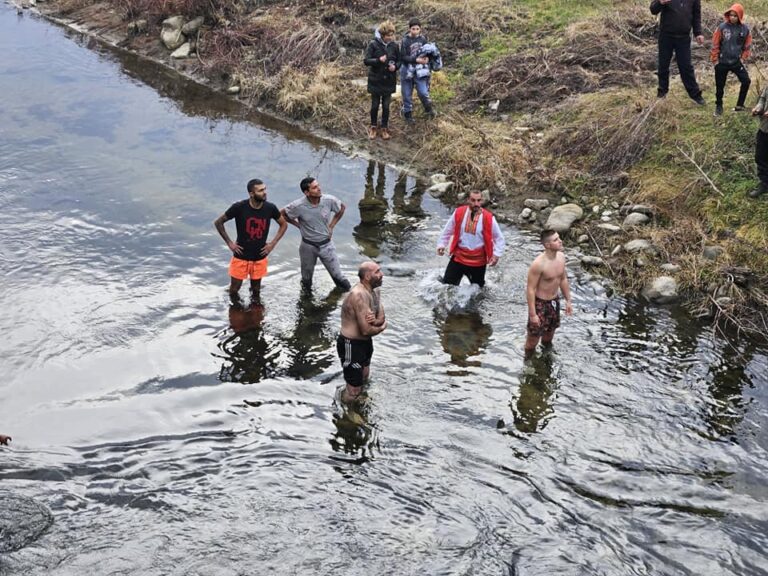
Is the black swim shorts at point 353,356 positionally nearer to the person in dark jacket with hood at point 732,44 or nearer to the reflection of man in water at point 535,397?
the reflection of man in water at point 535,397

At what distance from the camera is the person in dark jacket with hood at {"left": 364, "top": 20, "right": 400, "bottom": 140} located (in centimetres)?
1459

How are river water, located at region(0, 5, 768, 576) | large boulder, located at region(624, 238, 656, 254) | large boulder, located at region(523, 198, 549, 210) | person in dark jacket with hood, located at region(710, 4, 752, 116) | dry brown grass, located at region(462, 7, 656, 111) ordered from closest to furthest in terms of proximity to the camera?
river water, located at region(0, 5, 768, 576) → large boulder, located at region(624, 238, 656, 254) → person in dark jacket with hood, located at region(710, 4, 752, 116) → large boulder, located at region(523, 198, 549, 210) → dry brown grass, located at region(462, 7, 656, 111)

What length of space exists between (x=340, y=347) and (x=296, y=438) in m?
1.04

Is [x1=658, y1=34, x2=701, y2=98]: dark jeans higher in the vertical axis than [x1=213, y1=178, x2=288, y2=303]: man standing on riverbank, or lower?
higher

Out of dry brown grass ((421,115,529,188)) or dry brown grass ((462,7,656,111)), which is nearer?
dry brown grass ((421,115,529,188))

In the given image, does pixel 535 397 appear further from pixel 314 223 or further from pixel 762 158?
pixel 762 158

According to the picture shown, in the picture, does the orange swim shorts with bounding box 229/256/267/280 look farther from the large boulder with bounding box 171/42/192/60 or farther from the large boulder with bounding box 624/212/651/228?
the large boulder with bounding box 171/42/192/60

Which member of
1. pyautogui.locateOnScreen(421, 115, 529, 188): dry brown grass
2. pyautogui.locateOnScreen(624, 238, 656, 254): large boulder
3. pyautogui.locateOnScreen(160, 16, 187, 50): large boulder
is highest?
pyautogui.locateOnScreen(160, 16, 187, 50): large boulder

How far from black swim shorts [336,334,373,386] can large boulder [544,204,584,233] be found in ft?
15.9

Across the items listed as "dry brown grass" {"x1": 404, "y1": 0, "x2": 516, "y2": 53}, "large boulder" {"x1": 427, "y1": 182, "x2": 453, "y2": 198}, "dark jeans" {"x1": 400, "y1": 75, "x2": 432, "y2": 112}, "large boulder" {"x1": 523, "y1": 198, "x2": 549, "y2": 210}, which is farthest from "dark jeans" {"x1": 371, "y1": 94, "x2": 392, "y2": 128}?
"large boulder" {"x1": 523, "y1": 198, "x2": 549, "y2": 210}

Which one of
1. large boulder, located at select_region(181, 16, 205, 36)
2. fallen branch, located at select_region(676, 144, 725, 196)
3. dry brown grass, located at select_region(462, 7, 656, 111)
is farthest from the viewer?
large boulder, located at select_region(181, 16, 205, 36)

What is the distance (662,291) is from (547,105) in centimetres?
614

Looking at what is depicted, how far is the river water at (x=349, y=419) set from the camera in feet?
→ 23.0

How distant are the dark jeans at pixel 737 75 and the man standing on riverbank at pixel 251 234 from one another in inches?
285
